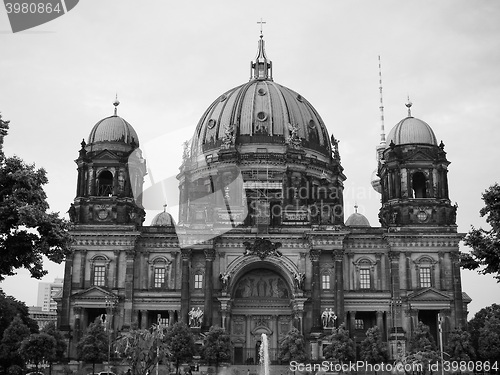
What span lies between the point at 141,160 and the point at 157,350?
106 feet

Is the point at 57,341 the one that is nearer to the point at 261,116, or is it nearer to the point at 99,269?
the point at 99,269

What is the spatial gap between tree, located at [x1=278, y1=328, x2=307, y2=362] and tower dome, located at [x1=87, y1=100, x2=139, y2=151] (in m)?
26.7

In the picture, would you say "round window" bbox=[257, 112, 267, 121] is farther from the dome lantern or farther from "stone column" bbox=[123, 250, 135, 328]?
"stone column" bbox=[123, 250, 135, 328]

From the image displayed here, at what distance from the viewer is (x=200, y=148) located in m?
94.1

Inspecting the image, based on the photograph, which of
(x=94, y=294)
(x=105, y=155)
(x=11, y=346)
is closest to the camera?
(x=11, y=346)

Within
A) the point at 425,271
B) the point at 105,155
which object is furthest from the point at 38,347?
the point at 425,271

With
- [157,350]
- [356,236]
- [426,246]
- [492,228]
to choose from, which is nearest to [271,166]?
[356,236]

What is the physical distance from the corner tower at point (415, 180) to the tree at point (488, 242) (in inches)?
1669

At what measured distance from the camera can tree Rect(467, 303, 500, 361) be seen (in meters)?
75.1

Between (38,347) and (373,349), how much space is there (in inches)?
1133

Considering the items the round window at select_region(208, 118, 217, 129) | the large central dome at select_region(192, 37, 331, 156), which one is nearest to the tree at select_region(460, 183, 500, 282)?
the large central dome at select_region(192, 37, 331, 156)

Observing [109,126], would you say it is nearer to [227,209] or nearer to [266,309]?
[227,209]

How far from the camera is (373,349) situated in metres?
67.7

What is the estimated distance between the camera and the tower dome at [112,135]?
264ft
